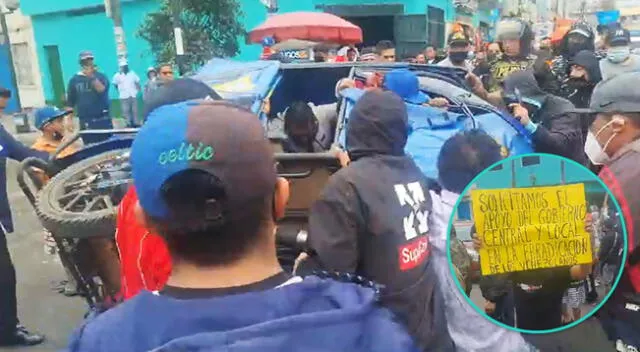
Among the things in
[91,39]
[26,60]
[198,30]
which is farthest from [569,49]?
[26,60]

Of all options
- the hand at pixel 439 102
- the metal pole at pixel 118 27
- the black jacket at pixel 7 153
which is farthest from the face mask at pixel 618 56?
the metal pole at pixel 118 27

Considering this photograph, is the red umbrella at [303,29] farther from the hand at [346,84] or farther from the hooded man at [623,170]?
the hooded man at [623,170]

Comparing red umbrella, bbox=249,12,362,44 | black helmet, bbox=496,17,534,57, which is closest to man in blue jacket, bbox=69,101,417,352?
black helmet, bbox=496,17,534,57

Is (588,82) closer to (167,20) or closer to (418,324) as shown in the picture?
(418,324)

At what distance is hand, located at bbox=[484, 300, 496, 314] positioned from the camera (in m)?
2.41

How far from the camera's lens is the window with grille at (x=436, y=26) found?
1949cm

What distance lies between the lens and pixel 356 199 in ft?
A: 8.12

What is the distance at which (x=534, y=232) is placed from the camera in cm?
224

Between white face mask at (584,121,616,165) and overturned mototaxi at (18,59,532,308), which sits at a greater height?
white face mask at (584,121,616,165)

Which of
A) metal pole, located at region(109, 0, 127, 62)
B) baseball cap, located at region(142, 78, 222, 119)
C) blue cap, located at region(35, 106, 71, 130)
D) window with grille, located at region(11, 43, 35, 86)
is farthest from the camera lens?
window with grille, located at region(11, 43, 35, 86)

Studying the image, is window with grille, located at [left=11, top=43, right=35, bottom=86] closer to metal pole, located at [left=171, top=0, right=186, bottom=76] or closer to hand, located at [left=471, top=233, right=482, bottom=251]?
metal pole, located at [left=171, top=0, right=186, bottom=76]

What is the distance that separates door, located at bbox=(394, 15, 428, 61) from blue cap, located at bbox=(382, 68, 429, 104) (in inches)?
524

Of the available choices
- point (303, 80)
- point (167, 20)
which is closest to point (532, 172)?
point (303, 80)

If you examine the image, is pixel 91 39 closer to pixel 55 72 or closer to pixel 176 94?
pixel 55 72
